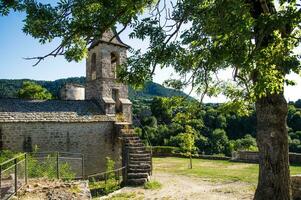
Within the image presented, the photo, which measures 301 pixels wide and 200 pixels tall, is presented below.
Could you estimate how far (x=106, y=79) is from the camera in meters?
26.3

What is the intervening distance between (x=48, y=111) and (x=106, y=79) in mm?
5023

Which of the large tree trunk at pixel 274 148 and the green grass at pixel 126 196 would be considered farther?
the green grass at pixel 126 196

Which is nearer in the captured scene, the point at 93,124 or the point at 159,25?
the point at 159,25

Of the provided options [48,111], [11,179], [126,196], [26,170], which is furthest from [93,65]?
[11,179]

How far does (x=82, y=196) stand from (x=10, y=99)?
1518 cm

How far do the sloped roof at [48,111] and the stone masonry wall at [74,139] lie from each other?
1.04ft

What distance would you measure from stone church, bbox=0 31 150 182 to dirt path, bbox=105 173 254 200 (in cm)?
198

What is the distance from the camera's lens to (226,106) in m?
9.73

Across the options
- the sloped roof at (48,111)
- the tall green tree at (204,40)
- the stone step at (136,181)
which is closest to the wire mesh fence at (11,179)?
the tall green tree at (204,40)

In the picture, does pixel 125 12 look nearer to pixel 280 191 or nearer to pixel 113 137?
pixel 280 191

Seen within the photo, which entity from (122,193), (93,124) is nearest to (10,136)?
(93,124)

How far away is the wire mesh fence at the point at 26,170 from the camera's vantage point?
31.5ft

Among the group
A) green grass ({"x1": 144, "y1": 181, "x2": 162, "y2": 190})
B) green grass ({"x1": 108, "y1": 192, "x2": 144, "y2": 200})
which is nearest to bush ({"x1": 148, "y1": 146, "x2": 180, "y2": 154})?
green grass ({"x1": 144, "y1": 181, "x2": 162, "y2": 190})

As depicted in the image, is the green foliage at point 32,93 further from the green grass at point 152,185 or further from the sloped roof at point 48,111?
the green grass at point 152,185
